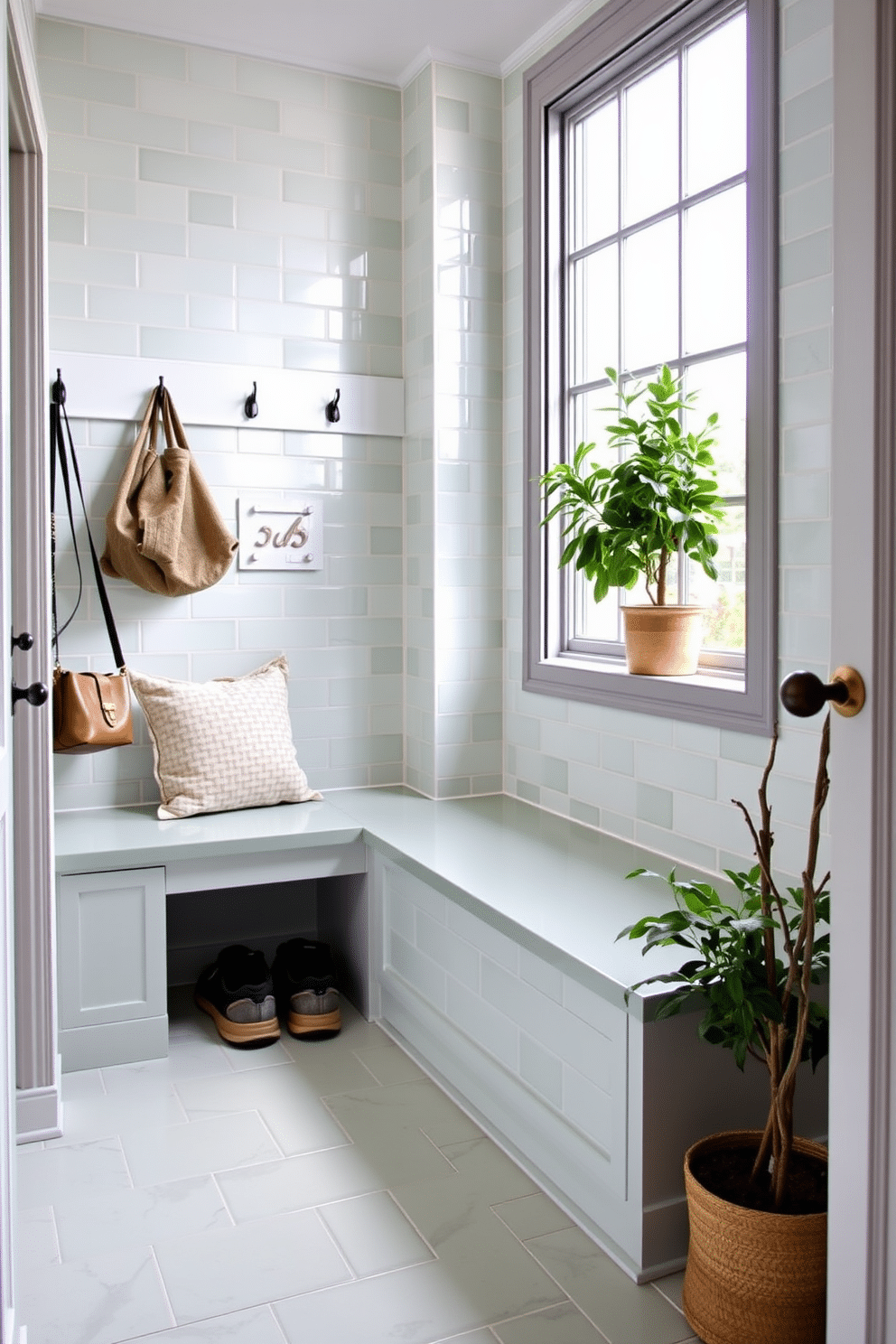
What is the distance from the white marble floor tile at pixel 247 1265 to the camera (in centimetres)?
196

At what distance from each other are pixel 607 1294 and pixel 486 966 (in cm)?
77

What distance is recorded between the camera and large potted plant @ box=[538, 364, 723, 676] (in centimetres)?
264

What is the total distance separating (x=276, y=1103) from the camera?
8.89 ft

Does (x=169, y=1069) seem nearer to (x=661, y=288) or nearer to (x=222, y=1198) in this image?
(x=222, y=1198)

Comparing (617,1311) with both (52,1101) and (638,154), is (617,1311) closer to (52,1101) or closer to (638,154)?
(52,1101)

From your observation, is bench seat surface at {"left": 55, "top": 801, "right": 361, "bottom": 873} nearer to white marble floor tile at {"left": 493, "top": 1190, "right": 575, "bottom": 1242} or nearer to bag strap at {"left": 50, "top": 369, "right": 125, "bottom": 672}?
bag strap at {"left": 50, "top": 369, "right": 125, "bottom": 672}

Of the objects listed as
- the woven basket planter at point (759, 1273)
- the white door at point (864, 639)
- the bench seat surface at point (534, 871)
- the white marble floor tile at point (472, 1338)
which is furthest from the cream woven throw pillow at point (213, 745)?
the white door at point (864, 639)

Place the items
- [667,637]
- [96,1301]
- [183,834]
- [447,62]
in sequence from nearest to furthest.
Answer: [96,1301]
[667,637]
[183,834]
[447,62]

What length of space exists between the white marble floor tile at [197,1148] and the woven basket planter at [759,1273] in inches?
41.0

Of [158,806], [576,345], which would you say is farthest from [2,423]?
[576,345]

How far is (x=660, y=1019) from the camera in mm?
1936

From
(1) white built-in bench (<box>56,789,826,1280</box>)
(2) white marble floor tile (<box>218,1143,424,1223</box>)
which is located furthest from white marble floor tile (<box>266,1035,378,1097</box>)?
(2) white marble floor tile (<box>218,1143,424,1223</box>)

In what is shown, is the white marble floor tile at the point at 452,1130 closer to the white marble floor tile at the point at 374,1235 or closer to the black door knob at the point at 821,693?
the white marble floor tile at the point at 374,1235

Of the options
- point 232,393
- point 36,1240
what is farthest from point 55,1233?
point 232,393
